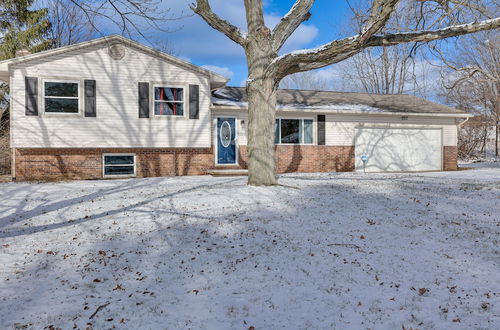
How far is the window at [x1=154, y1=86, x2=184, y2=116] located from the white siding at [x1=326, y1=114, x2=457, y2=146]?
21.7ft

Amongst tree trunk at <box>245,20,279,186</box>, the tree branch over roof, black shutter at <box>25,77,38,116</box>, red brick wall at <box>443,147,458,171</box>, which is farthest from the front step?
red brick wall at <box>443,147,458,171</box>

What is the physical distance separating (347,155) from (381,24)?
387 inches

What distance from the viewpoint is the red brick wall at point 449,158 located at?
17016mm

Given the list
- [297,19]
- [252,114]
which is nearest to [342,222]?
[252,114]

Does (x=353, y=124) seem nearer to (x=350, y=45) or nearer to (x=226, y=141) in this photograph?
(x=226, y=141)

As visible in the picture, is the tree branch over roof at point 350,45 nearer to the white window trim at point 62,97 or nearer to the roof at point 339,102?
the roof at point 339,102

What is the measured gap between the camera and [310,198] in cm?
684

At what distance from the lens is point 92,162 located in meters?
12.6

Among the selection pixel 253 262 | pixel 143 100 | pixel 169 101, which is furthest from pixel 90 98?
pixel 253 262

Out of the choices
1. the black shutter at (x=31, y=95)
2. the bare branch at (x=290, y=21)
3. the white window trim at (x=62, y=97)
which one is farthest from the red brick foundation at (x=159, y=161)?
the bare branch at (x=290, y=21)

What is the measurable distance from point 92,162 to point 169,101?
365 centimetres

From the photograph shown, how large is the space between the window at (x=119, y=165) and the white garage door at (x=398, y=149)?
10.1 metres

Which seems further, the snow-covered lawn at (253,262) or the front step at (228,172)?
the front step at (228,172)

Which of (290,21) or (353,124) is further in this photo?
(353,124)
